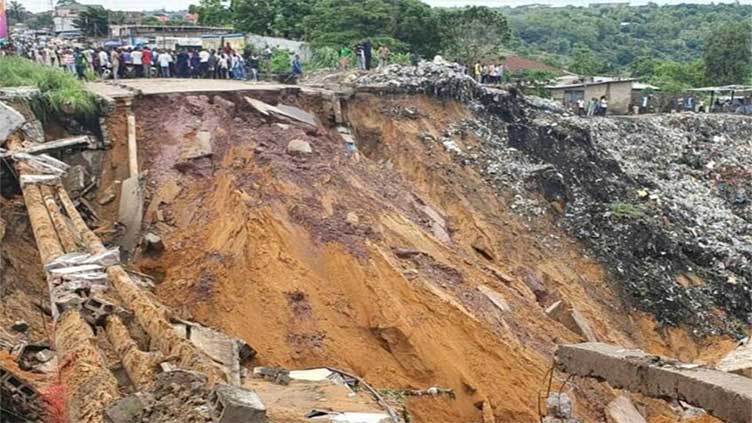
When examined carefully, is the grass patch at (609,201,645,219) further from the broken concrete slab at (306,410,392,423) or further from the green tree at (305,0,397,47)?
the green tree at (305,0,397,47)

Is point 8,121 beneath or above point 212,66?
beneath

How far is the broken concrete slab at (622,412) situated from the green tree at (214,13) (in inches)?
1122

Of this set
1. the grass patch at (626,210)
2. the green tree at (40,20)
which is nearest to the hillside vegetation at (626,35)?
the green tree at (40,20)

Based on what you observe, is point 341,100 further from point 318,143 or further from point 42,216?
point 42,216

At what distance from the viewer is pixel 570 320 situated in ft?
47.4

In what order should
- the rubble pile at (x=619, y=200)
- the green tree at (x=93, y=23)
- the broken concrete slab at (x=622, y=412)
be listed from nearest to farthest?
1. the broken concrete slab at (x=622, y=412)
2. the rubble pile at (x=619, y=200)
3. the green tree at (x=93, y=23)

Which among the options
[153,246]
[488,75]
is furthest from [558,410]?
[488,75]

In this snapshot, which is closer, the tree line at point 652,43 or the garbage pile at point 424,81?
the garbage pile at point 424,81

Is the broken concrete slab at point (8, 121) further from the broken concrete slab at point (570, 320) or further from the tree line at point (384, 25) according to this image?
the tree line at point (384, 25)

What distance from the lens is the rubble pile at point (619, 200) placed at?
17125mm

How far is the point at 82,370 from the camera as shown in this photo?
649cm

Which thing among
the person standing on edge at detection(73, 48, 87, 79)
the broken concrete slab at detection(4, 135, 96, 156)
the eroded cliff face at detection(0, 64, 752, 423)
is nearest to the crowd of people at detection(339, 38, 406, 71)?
the eroded cliff face at detection(0, 64, 752, 423)

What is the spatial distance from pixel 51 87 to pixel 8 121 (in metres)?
2.58

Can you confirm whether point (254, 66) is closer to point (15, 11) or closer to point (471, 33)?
point (471, 33)
